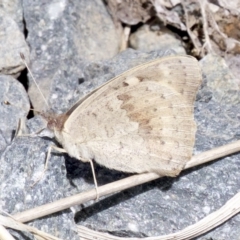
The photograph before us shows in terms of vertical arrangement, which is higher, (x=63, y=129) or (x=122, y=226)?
(x=63, y=129)

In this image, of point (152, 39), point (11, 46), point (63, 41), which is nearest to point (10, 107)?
point (11, 46)

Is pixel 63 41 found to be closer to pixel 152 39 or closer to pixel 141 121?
pixel 152 39

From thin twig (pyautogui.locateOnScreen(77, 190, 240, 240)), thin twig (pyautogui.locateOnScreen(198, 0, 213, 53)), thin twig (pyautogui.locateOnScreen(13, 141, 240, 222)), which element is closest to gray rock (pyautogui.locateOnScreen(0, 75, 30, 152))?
thin twig (pyautogui.locateOnScreen(13, 141, 240, 222))

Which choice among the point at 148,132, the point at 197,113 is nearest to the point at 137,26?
the point at 197,113

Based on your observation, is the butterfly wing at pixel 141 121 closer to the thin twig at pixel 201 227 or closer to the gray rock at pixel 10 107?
the thin twig at pixel 201 227

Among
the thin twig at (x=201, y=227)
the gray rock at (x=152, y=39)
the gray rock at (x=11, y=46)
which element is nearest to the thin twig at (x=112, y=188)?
the thin twig at (x=201, y=227)

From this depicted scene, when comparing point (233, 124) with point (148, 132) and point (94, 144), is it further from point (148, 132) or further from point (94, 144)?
point (94, 144)

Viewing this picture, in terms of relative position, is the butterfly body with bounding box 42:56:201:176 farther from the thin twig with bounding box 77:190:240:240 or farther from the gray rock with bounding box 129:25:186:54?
the gray rock with bounding box 129:25:186:54
